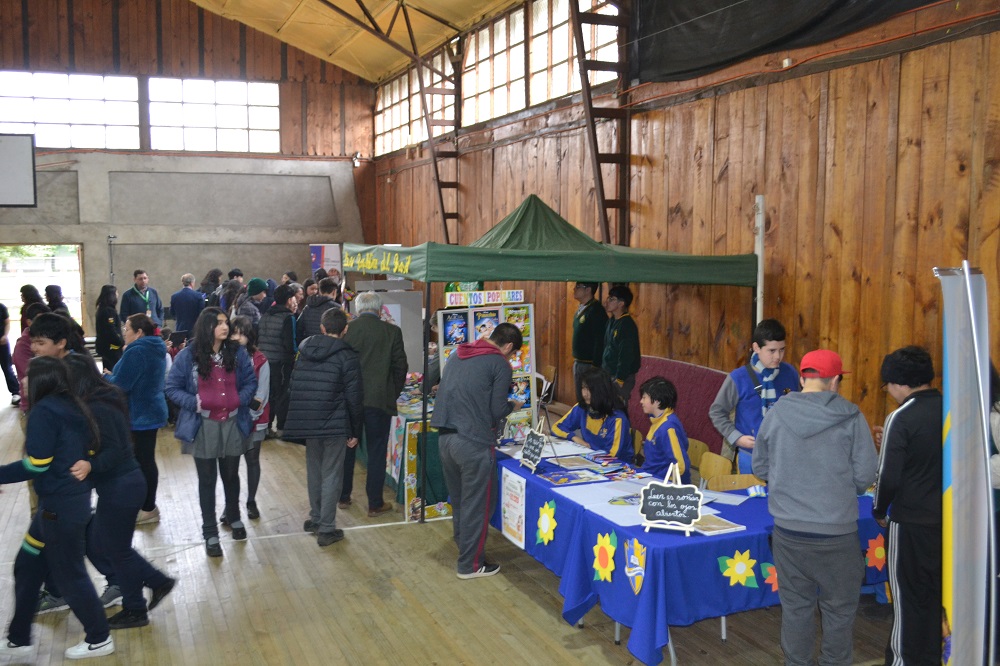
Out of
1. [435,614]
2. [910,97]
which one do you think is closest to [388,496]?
[435,614]

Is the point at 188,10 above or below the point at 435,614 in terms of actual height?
above

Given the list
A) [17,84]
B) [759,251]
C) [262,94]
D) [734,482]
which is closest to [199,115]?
[262,94]

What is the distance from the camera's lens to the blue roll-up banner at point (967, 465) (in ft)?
7.35

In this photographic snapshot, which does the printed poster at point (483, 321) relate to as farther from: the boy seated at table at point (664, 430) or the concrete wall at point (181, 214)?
the concrete wall at point (181, 214)

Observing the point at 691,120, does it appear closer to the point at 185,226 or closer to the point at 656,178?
the point at 656,178

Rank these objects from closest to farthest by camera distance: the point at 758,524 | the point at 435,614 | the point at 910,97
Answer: the point at 758,524
the point at 435,614
the point at 910,97

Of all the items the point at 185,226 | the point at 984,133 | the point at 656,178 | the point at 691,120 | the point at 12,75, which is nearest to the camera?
the point at 984,133

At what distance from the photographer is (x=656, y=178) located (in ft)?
25.8

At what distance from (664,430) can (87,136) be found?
13324 millimetres

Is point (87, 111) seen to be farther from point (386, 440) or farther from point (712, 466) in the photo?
point (712, 466)

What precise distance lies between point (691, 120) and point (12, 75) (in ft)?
39.0

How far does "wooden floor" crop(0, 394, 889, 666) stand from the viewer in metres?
4.04

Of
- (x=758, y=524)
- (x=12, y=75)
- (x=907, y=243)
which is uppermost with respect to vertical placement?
(x=12, y=75)

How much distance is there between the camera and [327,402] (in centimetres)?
527
